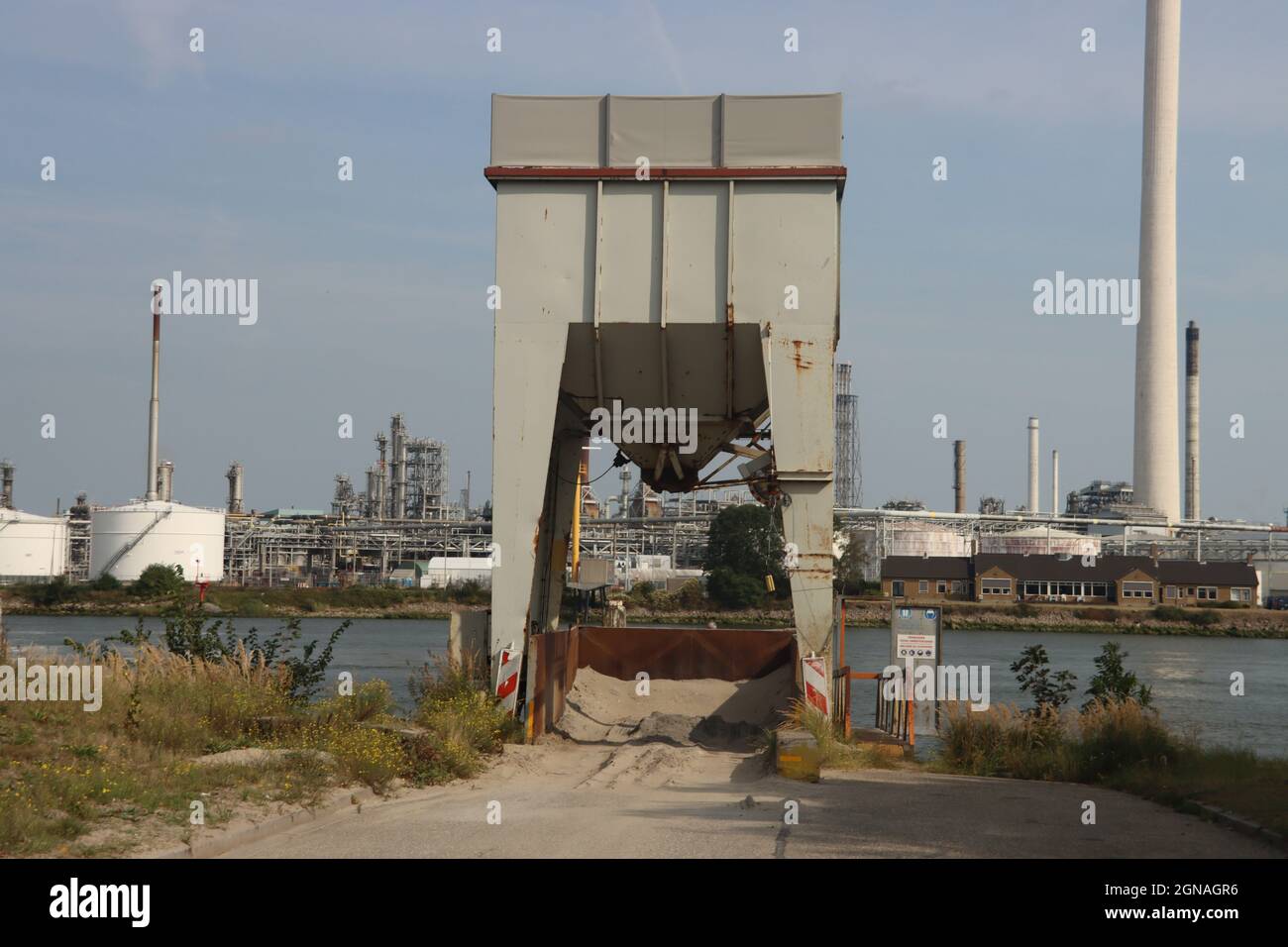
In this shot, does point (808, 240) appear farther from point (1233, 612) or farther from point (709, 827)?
point (1233, 612)

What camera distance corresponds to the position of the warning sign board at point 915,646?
18.3 metres

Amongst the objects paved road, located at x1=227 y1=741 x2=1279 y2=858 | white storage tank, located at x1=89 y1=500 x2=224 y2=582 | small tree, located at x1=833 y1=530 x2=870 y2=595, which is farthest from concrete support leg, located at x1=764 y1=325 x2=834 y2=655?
white storage tank, located at x1=89 y1=500 x2=224 y2=582

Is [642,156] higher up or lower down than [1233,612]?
higher up

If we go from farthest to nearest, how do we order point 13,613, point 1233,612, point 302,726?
point 1233,612
point 13,613
point 302,726

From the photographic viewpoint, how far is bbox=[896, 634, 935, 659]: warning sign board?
1833 centimetres

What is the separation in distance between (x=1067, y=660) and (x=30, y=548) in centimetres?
8261

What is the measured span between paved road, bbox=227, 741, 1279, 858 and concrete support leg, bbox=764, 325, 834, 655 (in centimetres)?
275

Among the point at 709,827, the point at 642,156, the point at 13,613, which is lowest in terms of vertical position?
the point at 13,613

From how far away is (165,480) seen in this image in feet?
351

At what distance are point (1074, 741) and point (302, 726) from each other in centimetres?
947

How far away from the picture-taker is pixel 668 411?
63.5 ft

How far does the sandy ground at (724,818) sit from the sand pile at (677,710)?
2.91 metres

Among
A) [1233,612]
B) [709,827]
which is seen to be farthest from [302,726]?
[1233,612]
